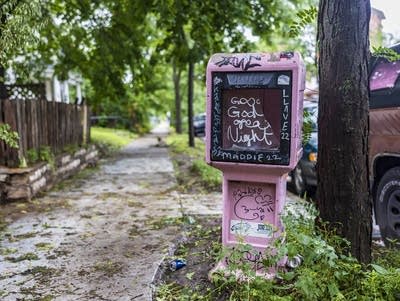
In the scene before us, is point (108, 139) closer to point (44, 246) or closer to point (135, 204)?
point (135, 204)

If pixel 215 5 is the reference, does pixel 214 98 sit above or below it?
below

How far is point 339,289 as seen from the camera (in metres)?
2.89

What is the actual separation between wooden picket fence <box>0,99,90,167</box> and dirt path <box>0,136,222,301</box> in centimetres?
86

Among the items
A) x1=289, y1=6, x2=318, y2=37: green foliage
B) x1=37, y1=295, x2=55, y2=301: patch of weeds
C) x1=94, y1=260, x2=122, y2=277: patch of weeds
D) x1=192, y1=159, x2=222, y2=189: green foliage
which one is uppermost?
x1=289, y1=6, x2=318, y2=37: green foliage

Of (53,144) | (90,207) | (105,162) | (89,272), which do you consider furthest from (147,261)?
(105,162)

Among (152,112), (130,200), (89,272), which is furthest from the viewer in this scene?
(152,112)

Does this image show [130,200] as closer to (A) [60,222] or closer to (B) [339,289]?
(A) [60,222]

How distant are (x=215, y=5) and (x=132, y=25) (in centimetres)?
306

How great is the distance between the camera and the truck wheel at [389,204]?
13.8ft

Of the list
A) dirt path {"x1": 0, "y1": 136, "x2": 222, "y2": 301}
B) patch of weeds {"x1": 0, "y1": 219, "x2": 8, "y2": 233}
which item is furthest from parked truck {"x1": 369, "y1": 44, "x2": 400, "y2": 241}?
patch of weeds {"x1": 0, "y1": 219, "x2": 8, "y2": 233}

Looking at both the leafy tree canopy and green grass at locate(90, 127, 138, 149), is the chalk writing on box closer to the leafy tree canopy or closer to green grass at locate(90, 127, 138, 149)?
the leafy tree canopy

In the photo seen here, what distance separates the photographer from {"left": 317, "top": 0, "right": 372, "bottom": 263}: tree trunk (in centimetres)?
311

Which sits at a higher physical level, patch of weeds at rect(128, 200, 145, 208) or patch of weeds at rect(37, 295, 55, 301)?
patch of weeds at rect(128, 200, 145, 208)

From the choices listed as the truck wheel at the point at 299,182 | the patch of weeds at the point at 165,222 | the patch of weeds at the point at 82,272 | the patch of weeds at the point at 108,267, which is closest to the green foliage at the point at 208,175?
the truck wheel at the point at 299,182
